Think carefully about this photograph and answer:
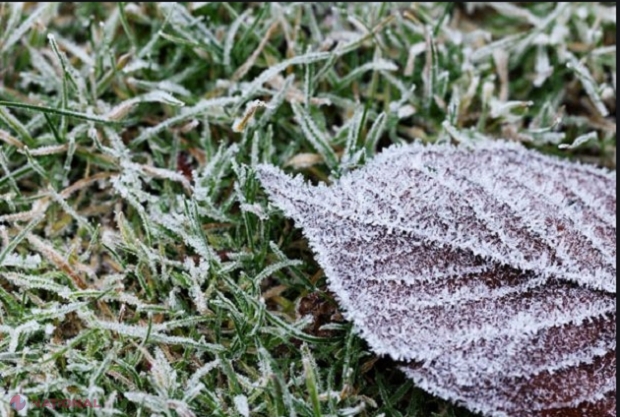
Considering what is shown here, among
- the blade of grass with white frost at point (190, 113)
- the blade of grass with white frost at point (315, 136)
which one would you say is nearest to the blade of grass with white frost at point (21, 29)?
the blade of grass with white frost at point (190, 113)

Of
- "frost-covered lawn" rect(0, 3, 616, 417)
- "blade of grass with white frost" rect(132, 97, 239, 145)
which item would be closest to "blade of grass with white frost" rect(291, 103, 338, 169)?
"frost-covered lawn" rect(0, 3, 616, 417)

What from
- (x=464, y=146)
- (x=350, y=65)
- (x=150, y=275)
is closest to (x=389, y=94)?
(x=350, y=65)

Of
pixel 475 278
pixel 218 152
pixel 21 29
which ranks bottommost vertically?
pixel 475 278

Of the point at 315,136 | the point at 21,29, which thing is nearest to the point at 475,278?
the point at 315,136

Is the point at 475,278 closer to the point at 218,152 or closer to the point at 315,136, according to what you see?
the point at 315,136

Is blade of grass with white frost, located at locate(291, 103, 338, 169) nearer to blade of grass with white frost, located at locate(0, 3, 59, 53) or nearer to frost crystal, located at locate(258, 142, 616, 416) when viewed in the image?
frost crystal, located at locate(258, 142, 616, 416)

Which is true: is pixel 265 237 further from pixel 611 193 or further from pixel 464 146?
pixel 611 193
